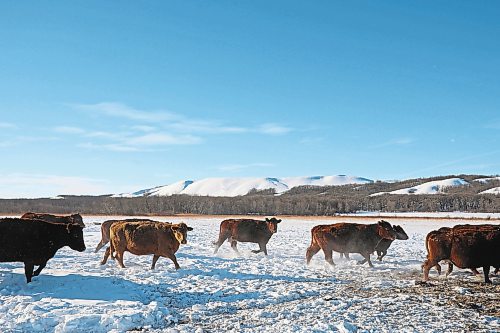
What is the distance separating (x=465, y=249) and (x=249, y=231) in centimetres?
970

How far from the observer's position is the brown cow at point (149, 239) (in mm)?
14898

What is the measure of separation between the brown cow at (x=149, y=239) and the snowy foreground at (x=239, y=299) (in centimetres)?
63

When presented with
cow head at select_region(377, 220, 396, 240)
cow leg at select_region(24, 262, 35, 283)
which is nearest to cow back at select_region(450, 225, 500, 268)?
→ cow head at select_region(377, 220, 396, 240)

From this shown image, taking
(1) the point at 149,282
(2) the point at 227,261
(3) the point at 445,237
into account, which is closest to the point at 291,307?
(1) the point at 149,282

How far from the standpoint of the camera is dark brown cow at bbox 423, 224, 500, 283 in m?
13.4

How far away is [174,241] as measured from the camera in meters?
15.2

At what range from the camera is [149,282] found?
12258mm

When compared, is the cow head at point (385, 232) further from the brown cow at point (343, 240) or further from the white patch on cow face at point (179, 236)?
the white patch on cow face at point (179, 236)

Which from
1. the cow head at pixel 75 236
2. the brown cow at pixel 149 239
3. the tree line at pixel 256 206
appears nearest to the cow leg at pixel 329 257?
the brown cow at pixel 149 239

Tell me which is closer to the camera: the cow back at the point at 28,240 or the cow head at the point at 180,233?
the cow back at the point at 28,240

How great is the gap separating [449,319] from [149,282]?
719cm

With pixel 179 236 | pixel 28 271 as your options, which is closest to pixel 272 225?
pixel 179 236

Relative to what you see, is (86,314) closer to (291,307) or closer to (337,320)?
(291,307)

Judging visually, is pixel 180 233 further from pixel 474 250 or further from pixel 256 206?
pixel 256 206
